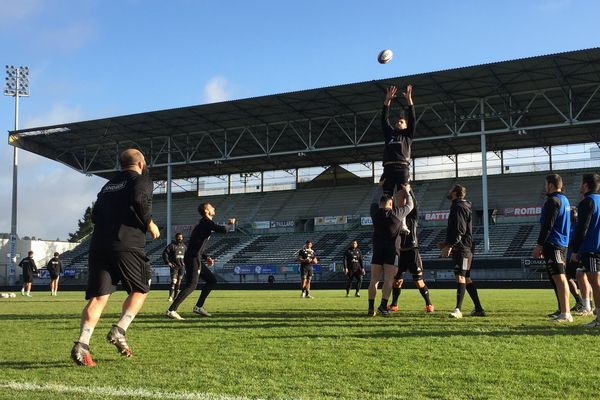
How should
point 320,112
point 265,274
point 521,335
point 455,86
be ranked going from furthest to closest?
point 265,274, point 320,112, point 455,86, point 521,335

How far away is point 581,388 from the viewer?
385cm

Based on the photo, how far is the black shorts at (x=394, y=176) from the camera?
9000 mm

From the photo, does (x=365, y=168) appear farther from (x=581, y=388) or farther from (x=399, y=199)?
(x=581, y=388)

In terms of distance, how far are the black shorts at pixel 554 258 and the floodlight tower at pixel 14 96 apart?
44.5 meters

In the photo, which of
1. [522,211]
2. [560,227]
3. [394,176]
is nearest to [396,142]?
[394,176]

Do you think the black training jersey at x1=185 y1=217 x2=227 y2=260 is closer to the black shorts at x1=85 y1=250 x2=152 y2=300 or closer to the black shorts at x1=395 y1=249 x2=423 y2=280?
the black shorts at x1=395 y1=249 x2=423 y2=280

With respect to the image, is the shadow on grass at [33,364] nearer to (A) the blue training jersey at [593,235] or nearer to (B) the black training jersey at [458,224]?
(B) the black training jersey at [458,224]

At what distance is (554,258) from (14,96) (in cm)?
4964

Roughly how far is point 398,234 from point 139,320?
161 inches

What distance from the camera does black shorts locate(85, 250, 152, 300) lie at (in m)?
5.15

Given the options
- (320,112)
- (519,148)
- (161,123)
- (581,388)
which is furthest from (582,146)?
(581,388)

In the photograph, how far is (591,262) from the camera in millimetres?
7332

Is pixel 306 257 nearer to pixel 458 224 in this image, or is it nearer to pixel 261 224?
pixel 458 224

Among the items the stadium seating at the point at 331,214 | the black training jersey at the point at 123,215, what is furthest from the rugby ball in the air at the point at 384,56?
the stadium seating at the point at 331,214
